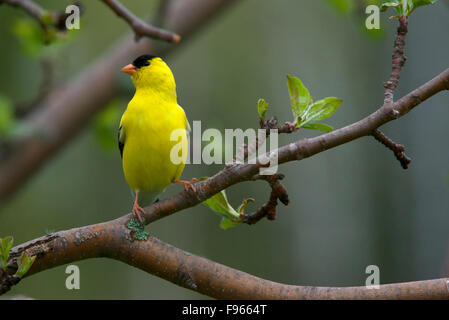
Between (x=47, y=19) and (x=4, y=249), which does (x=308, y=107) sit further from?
(x=47, y=19)

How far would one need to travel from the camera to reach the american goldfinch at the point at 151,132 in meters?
2.23

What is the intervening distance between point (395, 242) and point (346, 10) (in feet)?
13.0

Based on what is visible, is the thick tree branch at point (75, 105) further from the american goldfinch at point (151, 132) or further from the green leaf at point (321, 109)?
the green leaf at point (321, 109)

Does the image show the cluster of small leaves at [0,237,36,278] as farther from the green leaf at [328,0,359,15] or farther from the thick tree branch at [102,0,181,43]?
the green leaf at [328,0,359,15]

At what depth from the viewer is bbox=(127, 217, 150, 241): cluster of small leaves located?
5.20 ft

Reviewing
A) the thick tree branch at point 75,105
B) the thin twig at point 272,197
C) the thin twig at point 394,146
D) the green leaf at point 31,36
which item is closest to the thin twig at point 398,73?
the thin twig at point 394,146

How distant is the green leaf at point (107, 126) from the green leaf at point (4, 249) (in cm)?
238

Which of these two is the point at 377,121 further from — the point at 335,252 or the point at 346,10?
the point at 335,252

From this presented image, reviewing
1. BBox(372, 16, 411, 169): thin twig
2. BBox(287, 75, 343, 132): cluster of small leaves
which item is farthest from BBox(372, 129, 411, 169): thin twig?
BBox(287, 75, 343, 132): cluster of small leaves

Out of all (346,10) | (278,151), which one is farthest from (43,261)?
(346,10)

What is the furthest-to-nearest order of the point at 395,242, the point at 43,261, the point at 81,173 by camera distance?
the point at 81,173, the point at 395,242, the point at 43,261

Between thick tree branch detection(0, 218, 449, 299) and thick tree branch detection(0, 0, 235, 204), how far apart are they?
220cm

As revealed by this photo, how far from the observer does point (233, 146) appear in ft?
6.18

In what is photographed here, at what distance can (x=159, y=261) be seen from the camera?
5.19 ft
